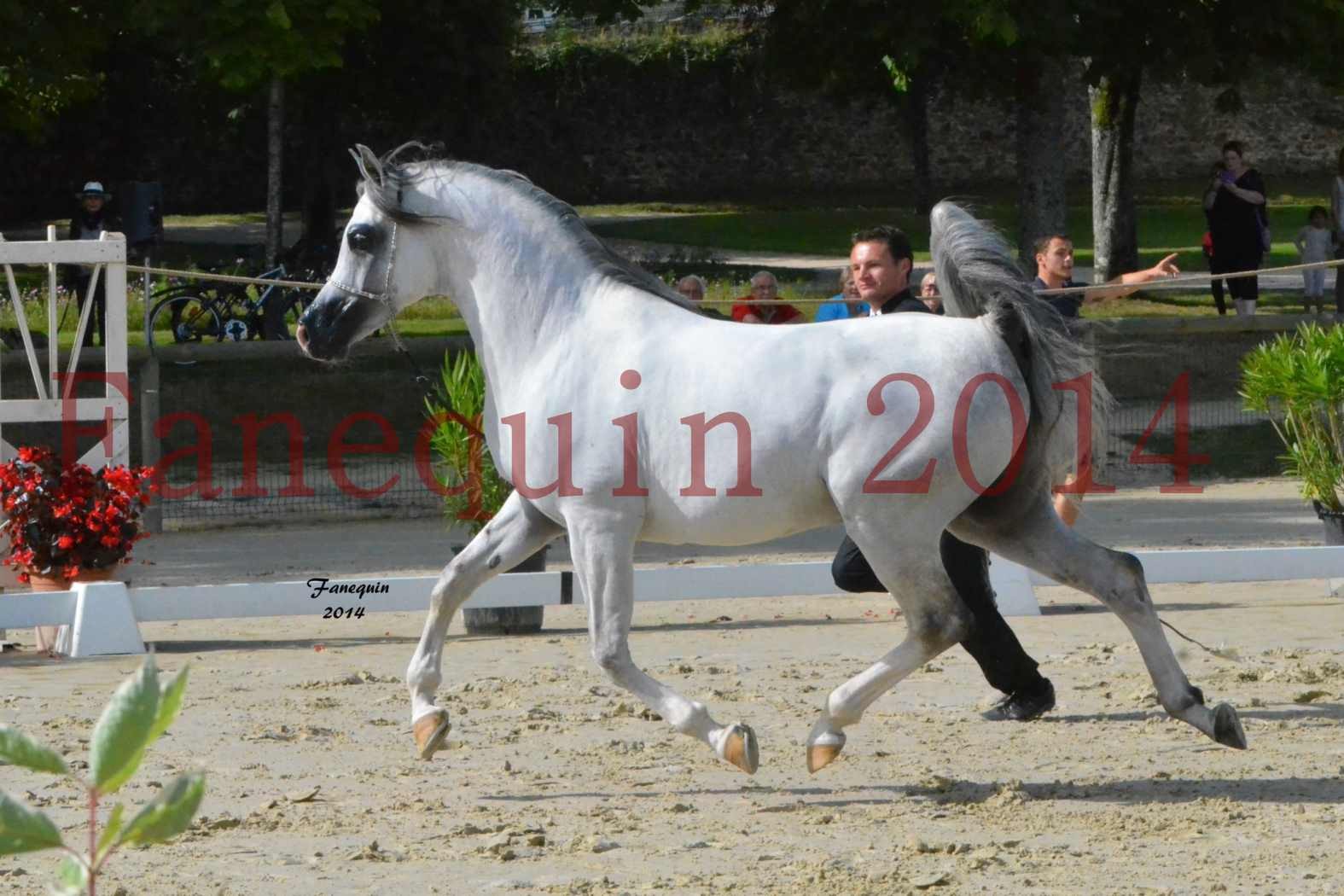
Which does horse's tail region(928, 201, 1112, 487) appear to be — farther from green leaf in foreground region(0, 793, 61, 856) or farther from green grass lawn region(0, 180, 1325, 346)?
green grass lawn region(0, 180, 1325, 346)

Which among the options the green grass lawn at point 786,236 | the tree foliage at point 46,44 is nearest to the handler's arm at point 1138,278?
the green grass lawn at point 786,236

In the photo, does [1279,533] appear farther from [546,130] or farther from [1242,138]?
[1242,138]

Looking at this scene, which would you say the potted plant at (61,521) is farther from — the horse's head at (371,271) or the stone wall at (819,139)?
the stone wall at (819,139)

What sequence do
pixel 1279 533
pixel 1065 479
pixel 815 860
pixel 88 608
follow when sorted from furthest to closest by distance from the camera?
pixel 1279 533
pixel 88 608
pixel 1065 479
pixel 815 860

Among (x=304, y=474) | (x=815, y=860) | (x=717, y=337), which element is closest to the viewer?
(x=815, y=860)

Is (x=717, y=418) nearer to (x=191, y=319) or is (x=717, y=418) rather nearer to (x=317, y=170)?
(x=191, y=319)

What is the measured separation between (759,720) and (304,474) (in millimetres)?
7266

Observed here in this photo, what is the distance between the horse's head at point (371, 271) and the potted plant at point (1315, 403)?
15.8ft

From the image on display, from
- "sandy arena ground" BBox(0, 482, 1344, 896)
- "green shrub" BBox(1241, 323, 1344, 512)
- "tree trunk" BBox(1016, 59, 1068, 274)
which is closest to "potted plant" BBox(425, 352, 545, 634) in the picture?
"sandy arena ground" BBox(0, 482, 1344, 896)

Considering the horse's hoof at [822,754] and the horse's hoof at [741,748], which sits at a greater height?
the horse's hoof at [741,748]

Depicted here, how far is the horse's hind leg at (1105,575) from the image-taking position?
5262 mm

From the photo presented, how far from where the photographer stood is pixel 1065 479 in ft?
17.9

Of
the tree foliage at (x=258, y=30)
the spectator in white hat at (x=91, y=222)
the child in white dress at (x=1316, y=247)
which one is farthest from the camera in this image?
the child in white dress at (x=1316, y=247)

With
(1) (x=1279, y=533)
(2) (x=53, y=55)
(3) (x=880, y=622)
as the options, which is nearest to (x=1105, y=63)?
(1) (x=1279, y=533)
